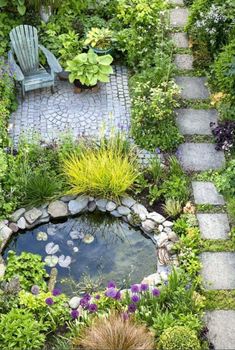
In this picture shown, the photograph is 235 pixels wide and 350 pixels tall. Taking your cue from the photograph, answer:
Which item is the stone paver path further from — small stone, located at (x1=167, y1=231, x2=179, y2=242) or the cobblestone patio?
the cobblestone patio

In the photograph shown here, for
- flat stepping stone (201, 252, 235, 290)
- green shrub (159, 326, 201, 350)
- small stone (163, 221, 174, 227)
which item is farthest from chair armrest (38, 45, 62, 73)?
green shrub (159, 326, 201, 350)

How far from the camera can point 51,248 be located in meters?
8.43

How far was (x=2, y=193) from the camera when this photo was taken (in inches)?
335

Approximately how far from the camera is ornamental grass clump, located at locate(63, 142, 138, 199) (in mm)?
8617

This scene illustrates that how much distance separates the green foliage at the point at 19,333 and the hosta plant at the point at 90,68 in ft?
13.4

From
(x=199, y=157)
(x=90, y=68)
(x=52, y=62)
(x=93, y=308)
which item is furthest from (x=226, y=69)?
(x=93, y=308)

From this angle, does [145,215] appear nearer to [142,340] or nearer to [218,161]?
[218,161]

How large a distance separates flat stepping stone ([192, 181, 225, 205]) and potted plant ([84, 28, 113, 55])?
110 inches

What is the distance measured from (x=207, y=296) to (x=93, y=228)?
1.79 meters

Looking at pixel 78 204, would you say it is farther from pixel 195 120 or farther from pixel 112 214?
pixel 195 120

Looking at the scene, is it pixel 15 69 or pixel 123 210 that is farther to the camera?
pixel 15 69

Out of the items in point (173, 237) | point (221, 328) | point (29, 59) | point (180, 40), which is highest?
point (29, 59)

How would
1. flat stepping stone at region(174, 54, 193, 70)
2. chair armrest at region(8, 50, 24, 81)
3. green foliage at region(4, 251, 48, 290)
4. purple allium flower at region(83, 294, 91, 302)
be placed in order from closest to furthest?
purple allium flower at region(83, 294, 91, 302)
green foliage at region(4, 251, 48, 290)
chair armrest at region(8, 50, 24, 81)
flat stepping stone at region(174, 54, 193, 70)

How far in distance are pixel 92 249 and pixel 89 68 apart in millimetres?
2947
